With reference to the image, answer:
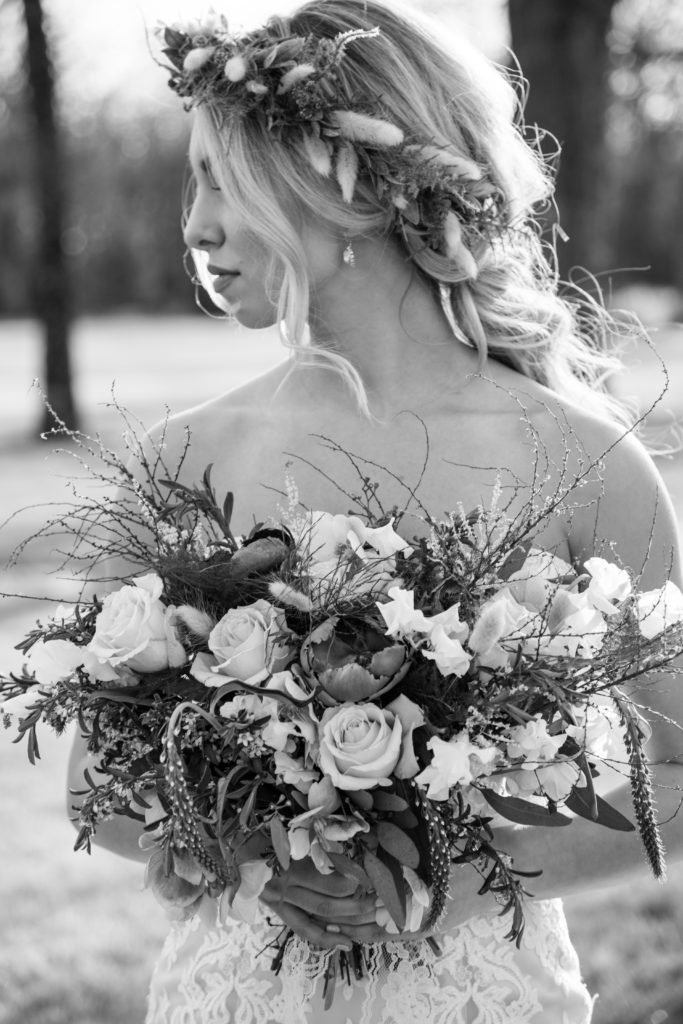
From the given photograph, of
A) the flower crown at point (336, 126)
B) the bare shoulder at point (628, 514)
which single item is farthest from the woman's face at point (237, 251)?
the bare shoulder at point (628, 514)

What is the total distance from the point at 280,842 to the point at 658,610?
27.5 inches

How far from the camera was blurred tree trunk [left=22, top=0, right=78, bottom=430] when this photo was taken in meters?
17.4

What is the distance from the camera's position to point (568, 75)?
24.6ft

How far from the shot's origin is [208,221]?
2463 millimetres

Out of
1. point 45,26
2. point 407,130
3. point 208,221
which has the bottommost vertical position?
point 45,26

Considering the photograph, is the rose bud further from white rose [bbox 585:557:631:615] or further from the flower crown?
the flower crown

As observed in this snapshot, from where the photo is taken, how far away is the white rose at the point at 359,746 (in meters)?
1.72

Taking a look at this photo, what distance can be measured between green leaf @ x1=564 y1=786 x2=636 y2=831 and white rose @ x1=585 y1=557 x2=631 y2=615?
293mm

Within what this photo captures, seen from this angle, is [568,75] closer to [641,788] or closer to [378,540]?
[378,540]

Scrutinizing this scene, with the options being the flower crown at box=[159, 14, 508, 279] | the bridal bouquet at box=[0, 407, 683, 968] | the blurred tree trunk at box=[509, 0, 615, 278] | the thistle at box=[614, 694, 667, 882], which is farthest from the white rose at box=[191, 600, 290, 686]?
the blurred tree trunk at box=[509, 0, 615, 278]

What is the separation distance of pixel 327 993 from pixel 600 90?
750 centimetres

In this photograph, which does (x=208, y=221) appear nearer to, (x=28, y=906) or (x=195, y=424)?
(x=195, y=424)

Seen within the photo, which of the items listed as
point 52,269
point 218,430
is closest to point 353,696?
point 218,430

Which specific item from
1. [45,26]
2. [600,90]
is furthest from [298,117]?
[45,26]
